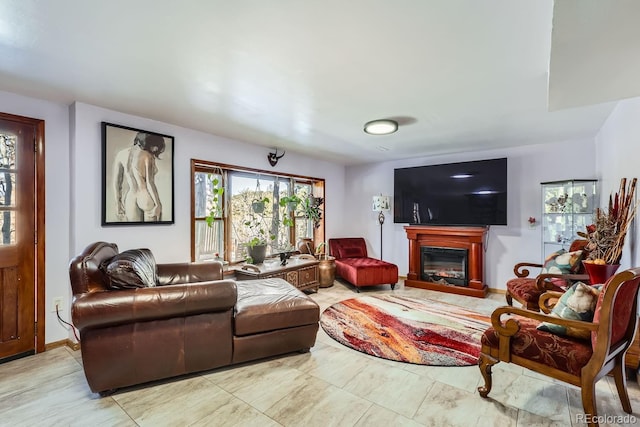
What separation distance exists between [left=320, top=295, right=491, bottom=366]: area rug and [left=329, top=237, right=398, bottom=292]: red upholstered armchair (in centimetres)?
50

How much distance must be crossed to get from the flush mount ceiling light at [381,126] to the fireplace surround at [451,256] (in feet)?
7.44

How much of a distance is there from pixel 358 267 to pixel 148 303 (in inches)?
129

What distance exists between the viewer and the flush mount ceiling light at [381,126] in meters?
3.15

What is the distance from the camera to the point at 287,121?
126 inches

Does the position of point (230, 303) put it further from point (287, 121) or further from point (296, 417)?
point (287, 121)

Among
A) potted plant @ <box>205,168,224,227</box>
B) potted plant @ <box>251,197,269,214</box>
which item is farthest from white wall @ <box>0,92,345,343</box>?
potted plant @ <box>251,197,269,214</box>

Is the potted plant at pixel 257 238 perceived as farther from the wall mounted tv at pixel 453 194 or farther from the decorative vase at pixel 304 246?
the wall mounted tv at pixel 453 194

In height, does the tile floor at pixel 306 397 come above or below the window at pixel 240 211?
below

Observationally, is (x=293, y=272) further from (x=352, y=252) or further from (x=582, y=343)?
(x=582, y=343)

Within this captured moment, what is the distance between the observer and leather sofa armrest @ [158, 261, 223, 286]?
2877mm

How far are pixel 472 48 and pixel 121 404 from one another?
10.3ft

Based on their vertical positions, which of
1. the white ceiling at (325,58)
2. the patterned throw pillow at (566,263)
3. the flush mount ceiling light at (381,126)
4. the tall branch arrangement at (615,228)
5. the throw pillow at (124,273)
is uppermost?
the white ceiling at (325,58)

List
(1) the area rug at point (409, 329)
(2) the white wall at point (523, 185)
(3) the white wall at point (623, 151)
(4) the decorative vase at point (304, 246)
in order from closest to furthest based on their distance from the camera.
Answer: (3) the white wall at point (623, 151)
(1) the area rug at point (409, 329)
(2) the white wall at point (523, 185)
(4) the decorative vase at point (304, 246)

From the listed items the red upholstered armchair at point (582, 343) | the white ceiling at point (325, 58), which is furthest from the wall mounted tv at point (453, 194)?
the red upholstered armchair at point (582, 343)
